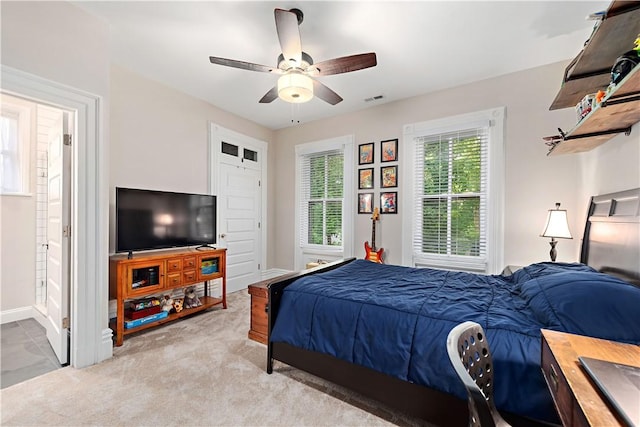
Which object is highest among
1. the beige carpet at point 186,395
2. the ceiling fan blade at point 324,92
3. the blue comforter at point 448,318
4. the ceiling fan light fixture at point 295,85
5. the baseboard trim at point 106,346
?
the ceiling fan blade at point 324,92

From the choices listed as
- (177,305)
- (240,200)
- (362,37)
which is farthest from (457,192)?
(177,305)

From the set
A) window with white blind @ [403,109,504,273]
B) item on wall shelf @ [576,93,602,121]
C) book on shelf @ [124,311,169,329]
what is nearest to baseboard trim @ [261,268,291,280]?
book on shelf @ [124,311,169,329]

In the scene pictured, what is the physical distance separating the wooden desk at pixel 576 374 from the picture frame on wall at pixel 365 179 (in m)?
3.26

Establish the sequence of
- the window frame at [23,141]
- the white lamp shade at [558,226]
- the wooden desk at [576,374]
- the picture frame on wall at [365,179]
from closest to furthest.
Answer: the wooden desk at [576,374], the white lamp shade at [558,226], the window frame at [23,141], the picture frame on wall at [365,179]

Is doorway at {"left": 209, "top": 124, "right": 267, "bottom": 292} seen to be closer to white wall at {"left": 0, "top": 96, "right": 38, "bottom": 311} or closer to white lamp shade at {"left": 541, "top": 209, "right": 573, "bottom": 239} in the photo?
white wall at {"left": 0, "top": 96, "right": 38, "bottom": 311}

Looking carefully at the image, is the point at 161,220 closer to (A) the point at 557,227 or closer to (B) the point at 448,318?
(B) the point at 448,318

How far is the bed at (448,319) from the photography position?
1.26 metres

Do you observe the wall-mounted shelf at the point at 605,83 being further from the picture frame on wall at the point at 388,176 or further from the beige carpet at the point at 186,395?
the beige carpet at the point at 186,395

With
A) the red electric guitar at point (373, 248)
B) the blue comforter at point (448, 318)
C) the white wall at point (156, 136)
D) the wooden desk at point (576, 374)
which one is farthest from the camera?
the red electric guitar at point (373, 248)

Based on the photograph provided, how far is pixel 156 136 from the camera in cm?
342

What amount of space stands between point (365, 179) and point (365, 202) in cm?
36

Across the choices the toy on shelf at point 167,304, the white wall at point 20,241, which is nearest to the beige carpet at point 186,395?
the toy on shelf at point 167,304

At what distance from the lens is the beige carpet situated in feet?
5.49

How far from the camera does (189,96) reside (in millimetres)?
3775
